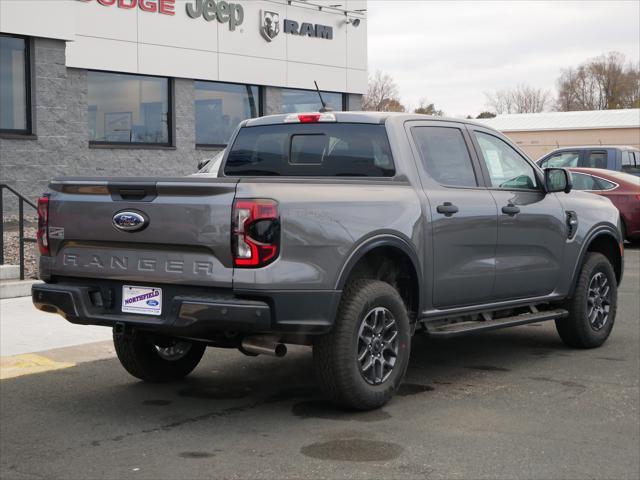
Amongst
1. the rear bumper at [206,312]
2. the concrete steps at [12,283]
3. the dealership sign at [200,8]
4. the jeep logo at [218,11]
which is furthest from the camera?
the jeep logo at [218,11]

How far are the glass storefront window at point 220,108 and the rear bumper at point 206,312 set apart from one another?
16.8 meters

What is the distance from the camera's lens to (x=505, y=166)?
317 inches

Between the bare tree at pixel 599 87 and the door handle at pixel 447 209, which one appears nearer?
the door handle at pixel 447 209

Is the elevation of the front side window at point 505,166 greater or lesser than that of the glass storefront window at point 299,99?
lesser

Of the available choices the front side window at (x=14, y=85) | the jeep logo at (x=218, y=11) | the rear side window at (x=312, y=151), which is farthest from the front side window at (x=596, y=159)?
the rear side window at (x=312, y=151)

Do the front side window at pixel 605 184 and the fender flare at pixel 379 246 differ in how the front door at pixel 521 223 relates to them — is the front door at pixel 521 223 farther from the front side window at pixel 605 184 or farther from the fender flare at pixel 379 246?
the front side window at pixel 605 184

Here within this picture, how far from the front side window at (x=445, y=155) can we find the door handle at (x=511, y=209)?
0.32 metres

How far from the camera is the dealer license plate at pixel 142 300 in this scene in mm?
6000

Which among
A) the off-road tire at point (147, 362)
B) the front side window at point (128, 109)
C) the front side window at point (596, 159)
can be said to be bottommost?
the off-road tire at point (147, 362)

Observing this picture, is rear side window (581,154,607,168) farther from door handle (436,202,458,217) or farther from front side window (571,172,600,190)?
door handle (436,202,458,217)

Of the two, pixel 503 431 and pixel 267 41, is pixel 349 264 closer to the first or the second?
pixel 503 431

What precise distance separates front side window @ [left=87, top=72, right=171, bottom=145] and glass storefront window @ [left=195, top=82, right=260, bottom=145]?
3.41 feet

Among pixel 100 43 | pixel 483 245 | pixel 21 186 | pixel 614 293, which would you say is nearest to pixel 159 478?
pixel 483 245

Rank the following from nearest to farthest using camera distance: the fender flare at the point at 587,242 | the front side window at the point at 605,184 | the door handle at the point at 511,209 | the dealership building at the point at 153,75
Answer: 1. the door handle at the point at 511,209
2. the fender flare at the point at 587,242
3. the dealership building at the point at 153,75
4. the front side window at the point at 605,184
